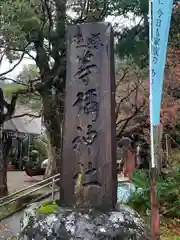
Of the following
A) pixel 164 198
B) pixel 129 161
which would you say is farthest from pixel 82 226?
pixel 129 161

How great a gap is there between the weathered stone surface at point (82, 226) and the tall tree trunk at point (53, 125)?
1055 centimetres

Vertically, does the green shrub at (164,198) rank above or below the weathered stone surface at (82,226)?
below

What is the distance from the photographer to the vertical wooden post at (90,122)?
4383 mm

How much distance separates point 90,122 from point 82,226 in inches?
50.4

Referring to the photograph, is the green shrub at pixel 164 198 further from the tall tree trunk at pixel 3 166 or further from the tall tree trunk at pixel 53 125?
the tall tree trunk at pixel 3 166

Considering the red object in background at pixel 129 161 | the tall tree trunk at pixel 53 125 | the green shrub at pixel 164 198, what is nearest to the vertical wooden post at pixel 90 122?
the green shrub at pixel 164 198

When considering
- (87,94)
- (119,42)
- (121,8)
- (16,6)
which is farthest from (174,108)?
(87,94)

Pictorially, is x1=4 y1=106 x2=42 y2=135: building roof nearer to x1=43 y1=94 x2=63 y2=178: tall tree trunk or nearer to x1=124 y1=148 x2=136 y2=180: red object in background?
x1=124 y1=148 x2=136 y2=180: red object in background

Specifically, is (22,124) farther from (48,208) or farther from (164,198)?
(48,208)

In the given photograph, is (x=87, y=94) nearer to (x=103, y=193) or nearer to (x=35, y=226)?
(x=103, y=193)

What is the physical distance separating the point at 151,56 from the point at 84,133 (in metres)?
1.87

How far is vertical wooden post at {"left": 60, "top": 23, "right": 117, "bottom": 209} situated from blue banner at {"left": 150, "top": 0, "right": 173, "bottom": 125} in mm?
1121

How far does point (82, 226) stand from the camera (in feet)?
12.5

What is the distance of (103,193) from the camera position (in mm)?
4352
